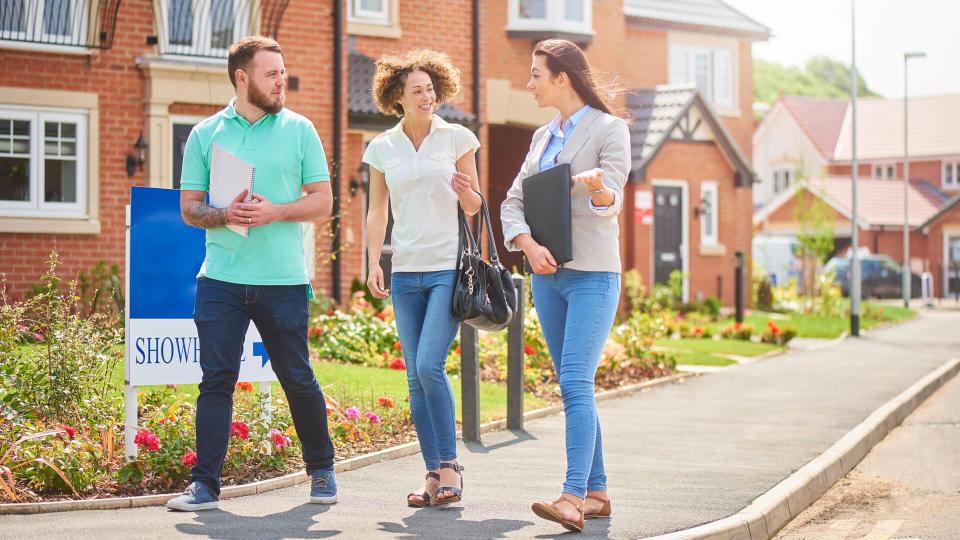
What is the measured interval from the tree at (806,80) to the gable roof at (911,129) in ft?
137

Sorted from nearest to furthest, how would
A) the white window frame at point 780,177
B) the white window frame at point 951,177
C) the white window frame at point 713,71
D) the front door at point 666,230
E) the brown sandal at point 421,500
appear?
the brown sandal at point 421,500 < the front door at point 666,230 < the white window frame at point 713,71 < the white window frame at point 951,177 < the white window frame at point 780,177

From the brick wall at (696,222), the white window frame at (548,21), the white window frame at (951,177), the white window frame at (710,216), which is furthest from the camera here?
the white window frame at (951,177)

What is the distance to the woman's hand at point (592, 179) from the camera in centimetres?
512

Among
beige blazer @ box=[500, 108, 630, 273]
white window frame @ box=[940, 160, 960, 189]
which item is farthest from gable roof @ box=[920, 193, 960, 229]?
beige blazer @ box=[500, 108, 630, 273]

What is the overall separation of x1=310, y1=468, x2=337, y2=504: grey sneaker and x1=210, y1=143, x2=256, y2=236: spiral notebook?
1.25m

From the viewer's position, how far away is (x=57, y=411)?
6.68 metres

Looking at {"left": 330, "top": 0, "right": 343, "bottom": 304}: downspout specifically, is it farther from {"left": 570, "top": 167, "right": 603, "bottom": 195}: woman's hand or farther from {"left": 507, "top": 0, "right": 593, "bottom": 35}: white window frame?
{"left": 570, "top": 167, "right": 603, "bottom": 195}: woman's hand

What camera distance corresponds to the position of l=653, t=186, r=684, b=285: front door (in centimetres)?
2703

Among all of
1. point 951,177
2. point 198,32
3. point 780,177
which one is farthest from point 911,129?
point 198,32

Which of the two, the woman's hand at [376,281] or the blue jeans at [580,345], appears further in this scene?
the woman's hand at [376,281]

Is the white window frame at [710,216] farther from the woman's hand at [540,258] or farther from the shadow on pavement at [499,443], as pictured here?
the woman's hand at [540,258]

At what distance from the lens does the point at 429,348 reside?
569 centimetres

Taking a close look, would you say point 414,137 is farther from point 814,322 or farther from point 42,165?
point 814,322

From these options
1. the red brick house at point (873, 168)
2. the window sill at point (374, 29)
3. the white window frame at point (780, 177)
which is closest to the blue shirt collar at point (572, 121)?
the window sill at point (374, 29)
